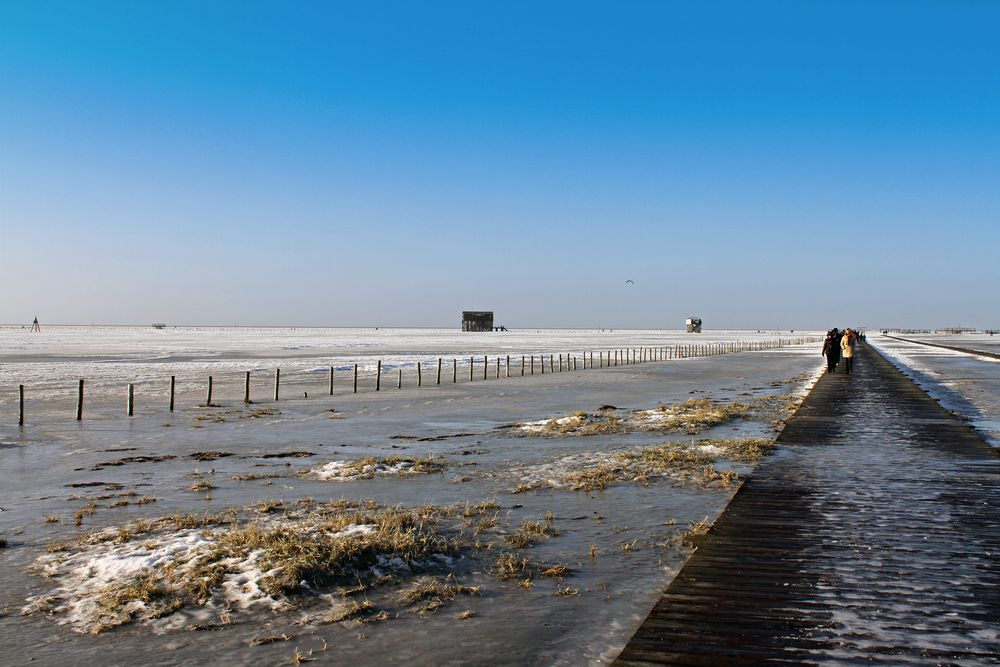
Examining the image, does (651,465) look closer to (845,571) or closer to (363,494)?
(363,494)

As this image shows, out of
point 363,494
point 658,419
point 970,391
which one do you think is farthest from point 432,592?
point 970,391

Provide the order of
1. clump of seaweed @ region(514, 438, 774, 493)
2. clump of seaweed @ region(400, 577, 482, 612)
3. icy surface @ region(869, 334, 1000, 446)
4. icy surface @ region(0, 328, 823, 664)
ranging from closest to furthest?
icy surface @ region(0, 328, 823, 664), clump of seaweed @ region(400, 577, 482, 612), clump of seaweed @ region(514, 438, 774, 493), icy surface @ region(869, 334, 1000, 446)

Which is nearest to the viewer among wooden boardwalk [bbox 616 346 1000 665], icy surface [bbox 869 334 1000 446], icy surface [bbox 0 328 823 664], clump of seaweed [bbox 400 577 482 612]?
wooden boardwalk [bbox 616 346 1000 665]

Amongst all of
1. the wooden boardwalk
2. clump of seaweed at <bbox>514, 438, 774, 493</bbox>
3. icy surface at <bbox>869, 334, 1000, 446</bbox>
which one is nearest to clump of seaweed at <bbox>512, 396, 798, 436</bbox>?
clump of seaweed at <bbox>514, 438, 774, 493</bbox>

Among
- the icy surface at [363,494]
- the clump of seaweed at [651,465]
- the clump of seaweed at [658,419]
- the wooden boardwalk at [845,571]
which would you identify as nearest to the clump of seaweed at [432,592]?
the icy surface at [363,494]

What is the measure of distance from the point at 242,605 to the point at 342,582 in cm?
94

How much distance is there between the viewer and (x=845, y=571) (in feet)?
22.6

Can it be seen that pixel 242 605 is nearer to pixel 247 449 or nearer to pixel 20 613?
pixel 20 613

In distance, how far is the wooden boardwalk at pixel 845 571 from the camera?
526 cm

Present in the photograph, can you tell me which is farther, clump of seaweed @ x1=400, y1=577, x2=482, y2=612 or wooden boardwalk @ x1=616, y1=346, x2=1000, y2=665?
clump of seaweed @ x1=400, y1=577, x2=482, y2=612

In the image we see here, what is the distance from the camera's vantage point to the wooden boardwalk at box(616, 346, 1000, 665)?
5.26 meters

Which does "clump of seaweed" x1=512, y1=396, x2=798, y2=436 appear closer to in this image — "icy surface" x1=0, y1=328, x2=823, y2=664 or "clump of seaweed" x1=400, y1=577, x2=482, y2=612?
"icy surface" x1=0, y1=328, x2=823, y2=664

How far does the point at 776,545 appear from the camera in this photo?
773cm

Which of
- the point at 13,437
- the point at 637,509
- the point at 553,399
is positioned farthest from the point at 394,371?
the point at 637,509
